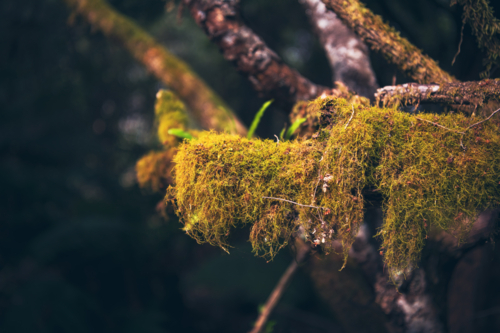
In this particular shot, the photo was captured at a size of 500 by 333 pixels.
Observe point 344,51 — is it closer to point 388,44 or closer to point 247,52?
point 388,44

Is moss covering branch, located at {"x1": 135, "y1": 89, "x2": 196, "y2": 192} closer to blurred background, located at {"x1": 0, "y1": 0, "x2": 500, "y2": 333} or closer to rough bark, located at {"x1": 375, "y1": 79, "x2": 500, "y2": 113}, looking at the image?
blurred background, located at {"x1": 0, "y1": 0, "x2": 500, "y2": 333}

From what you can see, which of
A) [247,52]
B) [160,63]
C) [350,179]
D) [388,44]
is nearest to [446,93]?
[388,44]

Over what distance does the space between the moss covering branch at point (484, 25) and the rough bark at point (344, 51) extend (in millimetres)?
727

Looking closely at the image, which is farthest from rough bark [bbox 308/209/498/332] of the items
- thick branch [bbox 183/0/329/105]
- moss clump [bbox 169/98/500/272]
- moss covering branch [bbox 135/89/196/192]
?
moss covering branch [bbox 135/89/196/192]

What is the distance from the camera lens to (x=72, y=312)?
3602 mm

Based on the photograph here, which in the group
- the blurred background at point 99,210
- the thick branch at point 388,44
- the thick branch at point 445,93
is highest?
the thick branch at point 388,44

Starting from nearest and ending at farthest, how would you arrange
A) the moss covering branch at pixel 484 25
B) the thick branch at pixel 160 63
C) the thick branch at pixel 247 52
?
the moss covering branch at pixel 484 25
the thick branch at pixel 247 52
the thick branch at pixel 160 63

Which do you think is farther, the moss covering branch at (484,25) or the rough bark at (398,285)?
the rough bark at (398,285)

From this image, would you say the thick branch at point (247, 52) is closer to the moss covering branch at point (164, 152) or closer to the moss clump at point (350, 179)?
the moss covering branch at point (164, 152)

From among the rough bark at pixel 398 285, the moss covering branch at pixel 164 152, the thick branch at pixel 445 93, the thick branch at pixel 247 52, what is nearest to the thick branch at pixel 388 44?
the thick branch at pixel 445 93

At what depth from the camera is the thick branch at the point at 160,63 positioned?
12.2ft

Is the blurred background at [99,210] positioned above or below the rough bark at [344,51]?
below

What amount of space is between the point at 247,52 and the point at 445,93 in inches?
63.4

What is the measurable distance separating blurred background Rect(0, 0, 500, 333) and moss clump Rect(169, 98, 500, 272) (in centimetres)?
178
